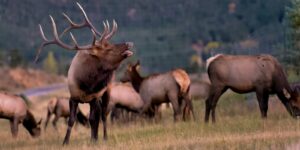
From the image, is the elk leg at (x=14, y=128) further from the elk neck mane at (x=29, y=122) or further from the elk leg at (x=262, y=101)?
the elk leg at (x=262, y=101)

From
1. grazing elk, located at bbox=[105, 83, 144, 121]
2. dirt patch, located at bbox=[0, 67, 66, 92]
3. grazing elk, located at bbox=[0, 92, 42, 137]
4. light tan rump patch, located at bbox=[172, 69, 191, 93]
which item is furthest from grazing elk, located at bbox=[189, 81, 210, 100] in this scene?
dirt patch, located at bbox=[0, 67, 66, 92]

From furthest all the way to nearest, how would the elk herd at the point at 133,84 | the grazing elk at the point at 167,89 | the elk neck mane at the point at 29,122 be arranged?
Answer: the elk neck mane at the point at 29,122, the grazing elk at the point at 167,89, the elk herd at the point at 133,84

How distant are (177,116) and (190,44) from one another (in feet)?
511

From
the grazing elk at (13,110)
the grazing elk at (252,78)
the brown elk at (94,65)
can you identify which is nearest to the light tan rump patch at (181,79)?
the grazing elk at (252,78)

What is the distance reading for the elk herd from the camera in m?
15.0

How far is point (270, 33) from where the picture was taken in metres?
154

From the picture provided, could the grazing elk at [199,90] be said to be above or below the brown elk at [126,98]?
below

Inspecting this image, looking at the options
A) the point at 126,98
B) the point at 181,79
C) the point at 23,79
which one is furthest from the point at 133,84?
the point at 23,79

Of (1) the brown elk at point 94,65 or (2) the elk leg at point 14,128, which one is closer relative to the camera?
(1) the brown elk at point 94,65

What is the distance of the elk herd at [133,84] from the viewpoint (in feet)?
49.3

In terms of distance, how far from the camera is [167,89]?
72.2ft

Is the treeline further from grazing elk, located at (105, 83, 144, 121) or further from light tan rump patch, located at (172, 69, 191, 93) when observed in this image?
light tan rump patch, located at (172, 69, 191, 93)

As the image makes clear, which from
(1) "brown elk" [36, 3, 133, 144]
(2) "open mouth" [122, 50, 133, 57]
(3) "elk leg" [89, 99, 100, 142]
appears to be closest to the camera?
(2) "open mouth" [122, 50, 133, 57]

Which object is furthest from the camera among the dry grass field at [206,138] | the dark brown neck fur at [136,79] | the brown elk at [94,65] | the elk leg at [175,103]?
the dark brown neck fur at [136,79]
